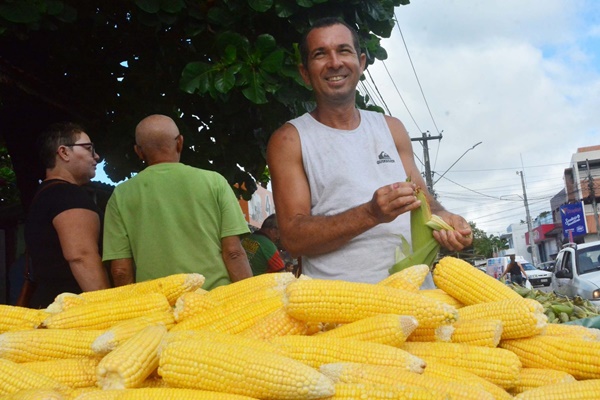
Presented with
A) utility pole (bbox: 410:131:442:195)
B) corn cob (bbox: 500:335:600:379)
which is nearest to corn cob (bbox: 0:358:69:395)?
corn cob (bbox: 500:335:600:379)

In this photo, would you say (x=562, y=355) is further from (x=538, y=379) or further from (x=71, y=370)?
(x=71, y=370)

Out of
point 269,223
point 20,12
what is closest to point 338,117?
point 20,12

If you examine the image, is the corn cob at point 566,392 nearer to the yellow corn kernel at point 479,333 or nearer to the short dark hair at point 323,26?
the yellow corn kernel at point 479,333

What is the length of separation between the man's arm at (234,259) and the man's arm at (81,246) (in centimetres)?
76

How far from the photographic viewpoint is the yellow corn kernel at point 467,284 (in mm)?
2027

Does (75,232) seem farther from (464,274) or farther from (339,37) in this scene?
(464,274)

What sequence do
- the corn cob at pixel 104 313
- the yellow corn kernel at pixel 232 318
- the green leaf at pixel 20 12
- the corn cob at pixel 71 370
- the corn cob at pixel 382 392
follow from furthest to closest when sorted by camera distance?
1. the green leaf at pixel 20 12
2. the corn cob at pixel 104 313
3. the yellow corn kernel at pixel 232 318
4. the corn cob at pixel 71 370
5. the corn cob at pixel 382 392

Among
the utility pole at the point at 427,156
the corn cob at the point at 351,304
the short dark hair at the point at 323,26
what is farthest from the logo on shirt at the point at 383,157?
the utility pole at the point at 427,156

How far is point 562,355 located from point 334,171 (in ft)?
4.71

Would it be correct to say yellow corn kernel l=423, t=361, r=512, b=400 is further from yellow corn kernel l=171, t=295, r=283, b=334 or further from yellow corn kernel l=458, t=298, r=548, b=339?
yellow corn kernel l=171, t=295, r=283, b=334

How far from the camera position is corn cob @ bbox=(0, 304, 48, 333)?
6.29 feet

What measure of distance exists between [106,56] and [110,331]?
4041mm

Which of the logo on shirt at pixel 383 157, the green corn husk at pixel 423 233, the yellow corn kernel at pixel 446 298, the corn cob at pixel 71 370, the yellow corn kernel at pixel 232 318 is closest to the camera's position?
the corn cob at pixel 71 370

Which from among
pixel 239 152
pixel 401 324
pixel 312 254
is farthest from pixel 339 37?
pixel 239 152
